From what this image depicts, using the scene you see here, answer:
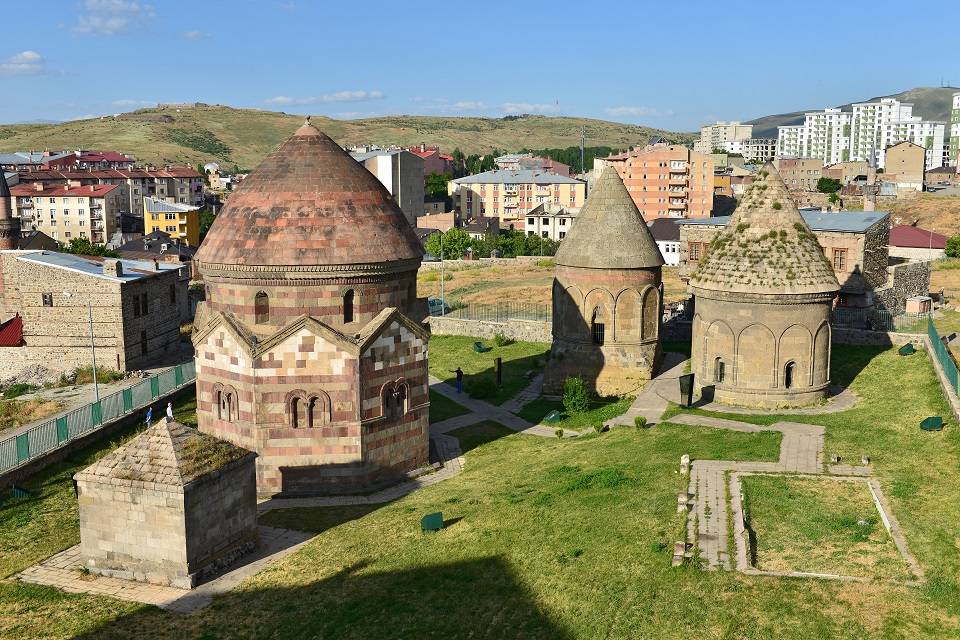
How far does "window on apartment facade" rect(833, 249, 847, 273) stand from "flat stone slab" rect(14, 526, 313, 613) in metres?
35.5

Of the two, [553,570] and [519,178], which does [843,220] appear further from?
[519,178]

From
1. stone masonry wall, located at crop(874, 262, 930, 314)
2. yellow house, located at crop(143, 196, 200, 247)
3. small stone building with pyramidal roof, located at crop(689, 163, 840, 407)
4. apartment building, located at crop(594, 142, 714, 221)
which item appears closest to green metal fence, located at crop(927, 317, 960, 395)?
small stone building with pyramidal roof, located at crop(689, 163, 840, 407)

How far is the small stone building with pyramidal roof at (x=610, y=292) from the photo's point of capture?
36.2 m

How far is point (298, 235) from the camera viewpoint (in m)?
26.5

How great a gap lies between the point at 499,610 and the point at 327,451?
10.6 m

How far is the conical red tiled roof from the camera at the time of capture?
1043 inches

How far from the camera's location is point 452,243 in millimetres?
99062

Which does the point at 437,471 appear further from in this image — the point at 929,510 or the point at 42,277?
the point at 42,277

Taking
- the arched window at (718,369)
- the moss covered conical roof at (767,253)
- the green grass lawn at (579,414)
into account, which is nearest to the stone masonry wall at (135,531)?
the green grass lawn at (579,414)

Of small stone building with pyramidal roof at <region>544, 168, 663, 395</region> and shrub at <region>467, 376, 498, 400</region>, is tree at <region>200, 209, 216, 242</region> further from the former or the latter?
small stone building with pyramidal roof at <region>544, 168, 663, 395</region>

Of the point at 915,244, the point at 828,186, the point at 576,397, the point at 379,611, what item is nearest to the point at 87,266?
the point at 576,397

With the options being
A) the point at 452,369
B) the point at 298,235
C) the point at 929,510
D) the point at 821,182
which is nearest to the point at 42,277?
the point at 452,369

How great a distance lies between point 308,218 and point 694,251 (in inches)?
1464

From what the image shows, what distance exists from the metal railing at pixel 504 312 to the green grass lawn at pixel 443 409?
12335 millimetres
